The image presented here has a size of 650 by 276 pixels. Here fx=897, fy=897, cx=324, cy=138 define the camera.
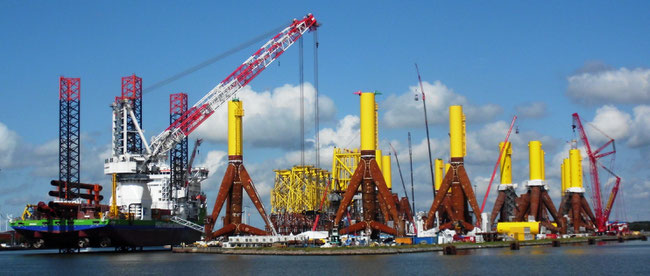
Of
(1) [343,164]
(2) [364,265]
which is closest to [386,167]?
(1) [343,164]

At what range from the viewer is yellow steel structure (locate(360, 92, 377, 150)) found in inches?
4158

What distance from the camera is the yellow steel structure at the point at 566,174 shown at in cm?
15900

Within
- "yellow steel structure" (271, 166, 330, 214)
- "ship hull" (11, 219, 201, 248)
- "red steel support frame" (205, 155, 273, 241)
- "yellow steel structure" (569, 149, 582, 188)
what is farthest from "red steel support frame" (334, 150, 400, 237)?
"yellow steel structure" (569, 149, 582, 188)

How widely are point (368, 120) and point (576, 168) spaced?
61.3 m

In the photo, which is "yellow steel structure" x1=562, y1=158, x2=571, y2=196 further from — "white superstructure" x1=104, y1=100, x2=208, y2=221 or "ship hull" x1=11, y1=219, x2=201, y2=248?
"ship hull" x1=11, y1=219, x2=201, y2=248

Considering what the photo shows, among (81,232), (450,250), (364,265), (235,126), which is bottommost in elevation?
(364,265)

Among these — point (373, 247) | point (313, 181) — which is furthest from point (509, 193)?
point (373, 247)

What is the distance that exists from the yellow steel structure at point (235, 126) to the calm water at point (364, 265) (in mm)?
14320

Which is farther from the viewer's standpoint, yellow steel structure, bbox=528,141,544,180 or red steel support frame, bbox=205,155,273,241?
yellow steel structure, bbox=528,141,544,180

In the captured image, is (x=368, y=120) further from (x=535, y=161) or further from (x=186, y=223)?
(x=535, y=161)

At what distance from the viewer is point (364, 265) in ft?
248

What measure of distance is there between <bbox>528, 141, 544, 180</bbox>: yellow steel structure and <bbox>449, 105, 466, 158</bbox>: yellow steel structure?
68.2 feet

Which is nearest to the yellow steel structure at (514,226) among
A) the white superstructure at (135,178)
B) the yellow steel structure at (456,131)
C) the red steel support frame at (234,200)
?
the yellow steel structure at (456,131)

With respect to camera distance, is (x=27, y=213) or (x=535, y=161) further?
(x=535, y=161)
